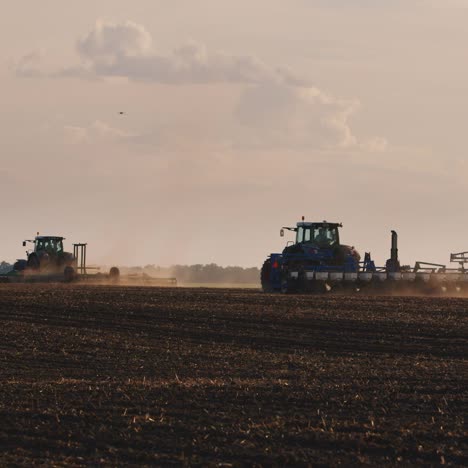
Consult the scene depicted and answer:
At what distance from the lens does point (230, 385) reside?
1847cm

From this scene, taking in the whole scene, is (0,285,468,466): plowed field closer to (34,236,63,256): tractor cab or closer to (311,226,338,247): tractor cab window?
(311,226,338,247): tractor cab window

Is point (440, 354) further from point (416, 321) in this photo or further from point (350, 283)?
point (350, 283)

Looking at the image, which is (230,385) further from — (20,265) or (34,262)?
(20,265)

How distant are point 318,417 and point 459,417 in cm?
193

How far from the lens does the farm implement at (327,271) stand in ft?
160

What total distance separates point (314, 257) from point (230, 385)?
31766 mm

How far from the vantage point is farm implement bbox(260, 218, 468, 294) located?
1925 inches

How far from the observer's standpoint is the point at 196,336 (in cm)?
2856

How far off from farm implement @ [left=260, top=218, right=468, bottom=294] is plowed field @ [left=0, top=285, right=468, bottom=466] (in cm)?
1153

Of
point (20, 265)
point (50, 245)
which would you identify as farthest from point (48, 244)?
point (20, 265)

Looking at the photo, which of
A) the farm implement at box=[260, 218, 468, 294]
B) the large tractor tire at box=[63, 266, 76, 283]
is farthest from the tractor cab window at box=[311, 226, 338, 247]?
the large tractor tire at box=[63, 266, 76, 283]

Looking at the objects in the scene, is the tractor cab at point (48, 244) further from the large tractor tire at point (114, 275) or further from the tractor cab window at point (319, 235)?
the tractor cab window at point (319, 235)

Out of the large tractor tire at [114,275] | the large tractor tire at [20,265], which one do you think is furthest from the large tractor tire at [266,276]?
the large tractor tire at [20,265]

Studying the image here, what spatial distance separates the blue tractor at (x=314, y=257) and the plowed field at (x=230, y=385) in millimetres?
11859
